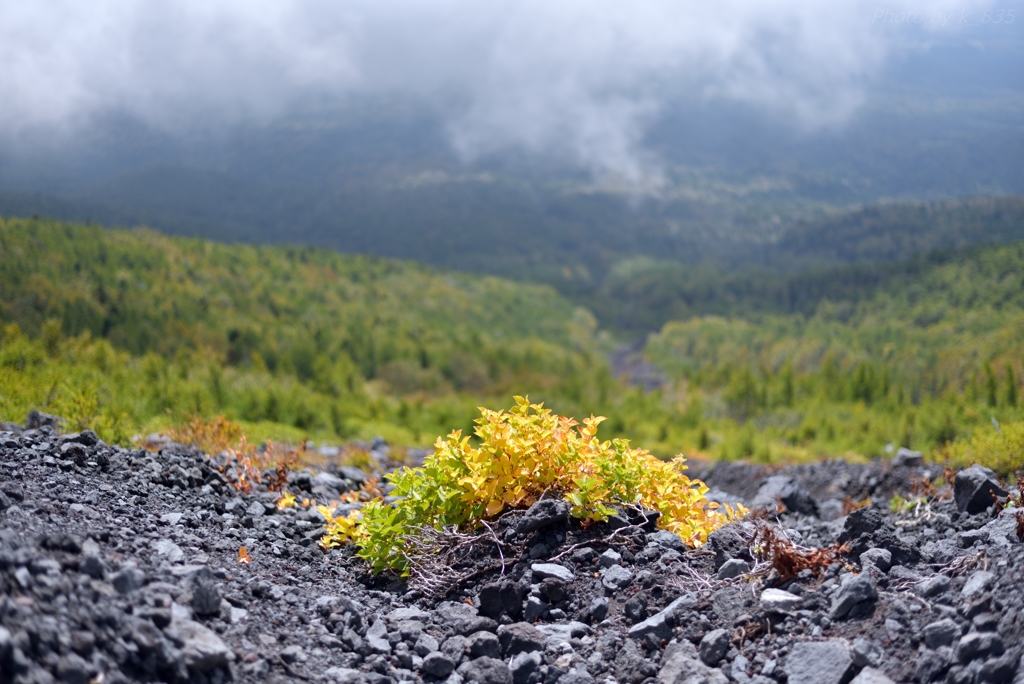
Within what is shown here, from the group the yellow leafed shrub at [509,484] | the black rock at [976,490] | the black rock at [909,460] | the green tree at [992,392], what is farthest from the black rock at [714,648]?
the green tree at [992,392]

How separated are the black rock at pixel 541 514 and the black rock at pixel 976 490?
12.2 ft

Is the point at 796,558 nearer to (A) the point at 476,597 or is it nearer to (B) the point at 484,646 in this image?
(B) the point at 484,646

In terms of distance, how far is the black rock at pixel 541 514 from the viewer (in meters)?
5.08

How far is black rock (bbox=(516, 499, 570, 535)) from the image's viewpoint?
508cm

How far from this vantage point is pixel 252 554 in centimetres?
497

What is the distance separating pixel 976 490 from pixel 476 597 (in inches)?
177

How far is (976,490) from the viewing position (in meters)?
6.14

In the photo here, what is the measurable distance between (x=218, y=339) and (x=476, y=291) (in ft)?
229

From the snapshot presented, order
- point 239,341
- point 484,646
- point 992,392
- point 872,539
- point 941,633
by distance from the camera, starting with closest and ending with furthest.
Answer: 1. point 941,633
2. point 484,646
3. point 872,539
4. point 992,392
5. point 239,341

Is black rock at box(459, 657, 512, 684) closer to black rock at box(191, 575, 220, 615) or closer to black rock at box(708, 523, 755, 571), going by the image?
black rock at box(191, 575, 220, 615)

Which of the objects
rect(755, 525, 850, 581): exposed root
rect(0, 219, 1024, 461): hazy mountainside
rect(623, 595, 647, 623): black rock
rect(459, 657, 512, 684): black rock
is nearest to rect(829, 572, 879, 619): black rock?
rect(755, 525, 850, 581): exposed root

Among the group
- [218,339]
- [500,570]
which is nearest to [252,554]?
[500,570]

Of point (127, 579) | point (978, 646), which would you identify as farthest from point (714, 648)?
point (127, 579)

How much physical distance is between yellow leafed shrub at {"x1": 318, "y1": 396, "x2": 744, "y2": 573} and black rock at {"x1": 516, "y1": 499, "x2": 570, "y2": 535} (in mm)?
101
